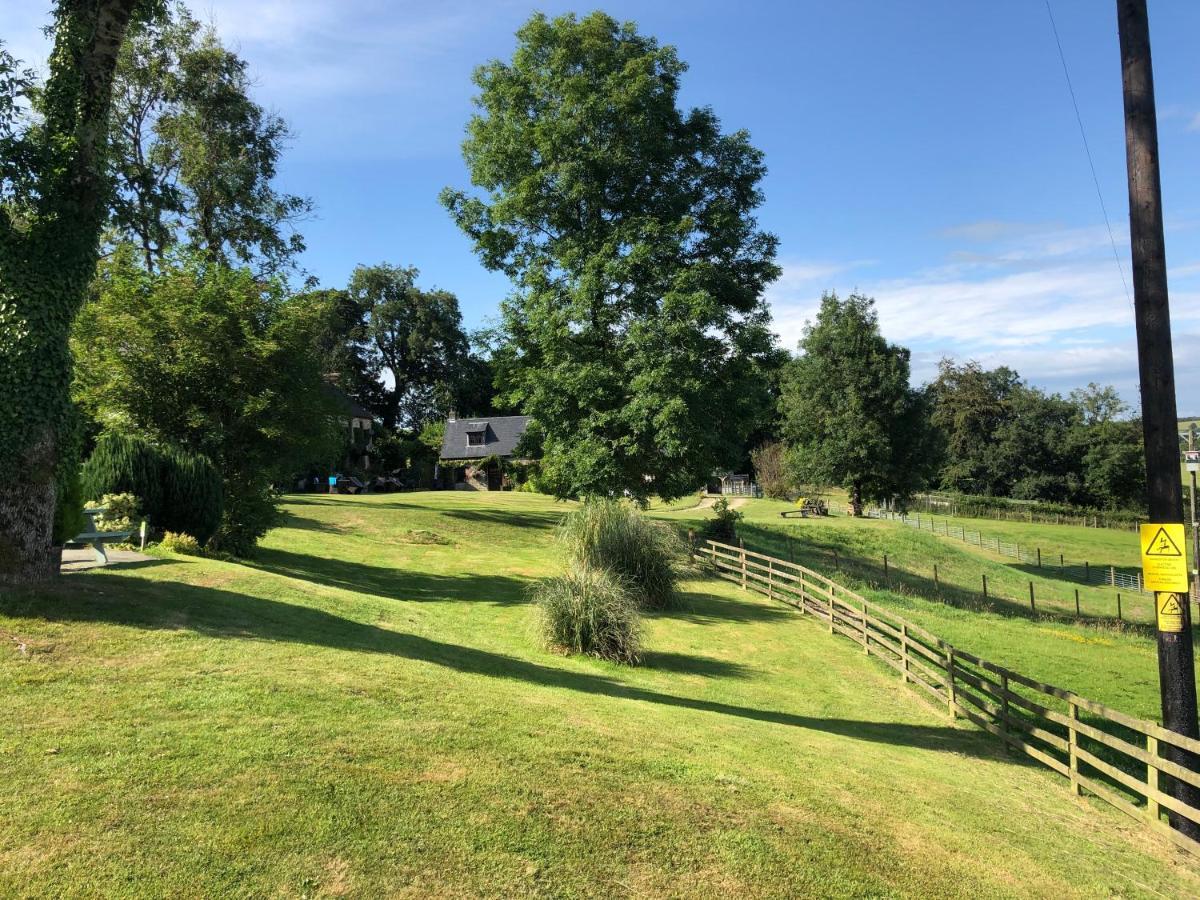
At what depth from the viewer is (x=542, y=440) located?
2988 cm

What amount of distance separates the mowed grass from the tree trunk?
0.45m

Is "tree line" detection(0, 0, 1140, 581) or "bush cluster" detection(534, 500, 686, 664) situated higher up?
"tree line" detection(0, 0, 1140, 581)

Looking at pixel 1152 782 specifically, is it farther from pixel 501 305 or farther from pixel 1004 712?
pixel 501 305

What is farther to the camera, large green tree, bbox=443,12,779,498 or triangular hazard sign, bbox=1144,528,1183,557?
large green tree, bbox=443,12,779,498

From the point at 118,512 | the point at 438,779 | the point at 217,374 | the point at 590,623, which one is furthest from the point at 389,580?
the point at 438,779

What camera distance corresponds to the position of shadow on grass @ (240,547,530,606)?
17.9 meters

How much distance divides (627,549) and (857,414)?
30.4m

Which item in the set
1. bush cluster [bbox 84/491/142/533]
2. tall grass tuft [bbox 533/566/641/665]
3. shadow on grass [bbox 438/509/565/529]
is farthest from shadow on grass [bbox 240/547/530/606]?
shadow on grass [bbox 438/509/565/529]

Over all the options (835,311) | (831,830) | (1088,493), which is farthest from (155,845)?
(1088,493)

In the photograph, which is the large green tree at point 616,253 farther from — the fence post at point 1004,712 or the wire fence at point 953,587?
the fence post at point 1004,712

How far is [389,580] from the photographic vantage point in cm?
1988

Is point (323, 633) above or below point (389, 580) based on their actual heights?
above

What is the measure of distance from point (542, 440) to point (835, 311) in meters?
28.9

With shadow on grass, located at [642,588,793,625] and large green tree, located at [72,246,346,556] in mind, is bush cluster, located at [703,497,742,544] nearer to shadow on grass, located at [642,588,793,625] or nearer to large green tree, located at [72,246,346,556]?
shadow on grass, located at [642,588,793,625]
